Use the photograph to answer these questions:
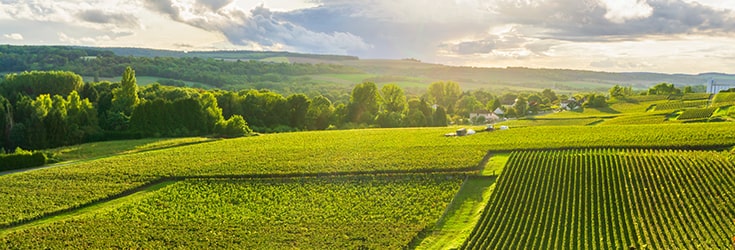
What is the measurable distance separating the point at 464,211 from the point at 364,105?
221 ft

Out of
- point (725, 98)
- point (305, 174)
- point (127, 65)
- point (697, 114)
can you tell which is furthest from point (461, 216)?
point (127, 65)

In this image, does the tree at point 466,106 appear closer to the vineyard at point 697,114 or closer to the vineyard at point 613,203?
the vineyard at point 697,114

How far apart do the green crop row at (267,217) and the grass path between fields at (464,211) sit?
672 mm

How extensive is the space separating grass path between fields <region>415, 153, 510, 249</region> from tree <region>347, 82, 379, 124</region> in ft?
181

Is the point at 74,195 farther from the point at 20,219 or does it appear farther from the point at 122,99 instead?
the point at 122,99

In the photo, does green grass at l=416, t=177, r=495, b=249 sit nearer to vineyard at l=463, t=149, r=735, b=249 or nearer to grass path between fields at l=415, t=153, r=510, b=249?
grass path between fields at l=415, t=153, r=510, b=249

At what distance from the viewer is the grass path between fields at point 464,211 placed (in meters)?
26.1

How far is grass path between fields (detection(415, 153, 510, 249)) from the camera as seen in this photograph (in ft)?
85.8

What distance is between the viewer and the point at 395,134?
62531mm

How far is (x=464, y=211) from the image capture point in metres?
30.9

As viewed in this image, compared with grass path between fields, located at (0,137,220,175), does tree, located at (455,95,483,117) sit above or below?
below

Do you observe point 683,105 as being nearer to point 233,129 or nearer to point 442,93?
point 233,129

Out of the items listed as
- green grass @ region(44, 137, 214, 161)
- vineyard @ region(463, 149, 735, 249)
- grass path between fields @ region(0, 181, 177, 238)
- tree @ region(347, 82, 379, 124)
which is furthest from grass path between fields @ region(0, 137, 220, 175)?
tree @ region(347, 82, 379, 124)

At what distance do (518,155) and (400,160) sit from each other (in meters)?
10.2
